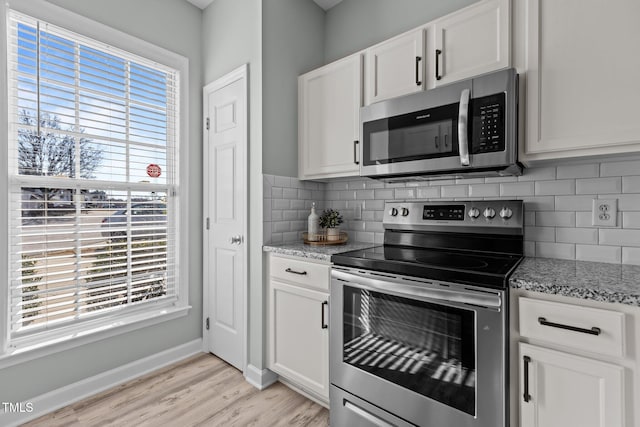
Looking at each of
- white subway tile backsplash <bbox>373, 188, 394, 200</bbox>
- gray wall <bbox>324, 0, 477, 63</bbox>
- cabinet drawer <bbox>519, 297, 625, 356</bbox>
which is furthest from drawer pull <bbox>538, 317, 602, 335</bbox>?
gray wall <bbox>324, 0, 477, 63</bbox>

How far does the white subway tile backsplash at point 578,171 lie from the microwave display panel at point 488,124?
44cm

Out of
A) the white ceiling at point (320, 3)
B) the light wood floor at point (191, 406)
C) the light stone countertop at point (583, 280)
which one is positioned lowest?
the light wood floor at point (191, 406)

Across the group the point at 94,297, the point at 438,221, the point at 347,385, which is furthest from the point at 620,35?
the point at 94,297

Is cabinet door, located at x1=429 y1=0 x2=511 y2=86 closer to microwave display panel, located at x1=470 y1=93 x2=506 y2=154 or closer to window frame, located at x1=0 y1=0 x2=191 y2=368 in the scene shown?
microwave display panel, located at x1=470 y1=93 x2=506 y2=154

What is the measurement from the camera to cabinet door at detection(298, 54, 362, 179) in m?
2.00

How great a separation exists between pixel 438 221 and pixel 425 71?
85cm

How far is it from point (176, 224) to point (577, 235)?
2616 millimetres

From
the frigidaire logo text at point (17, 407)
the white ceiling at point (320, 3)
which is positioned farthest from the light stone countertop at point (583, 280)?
the frigidaire logo text at point (17, 407)

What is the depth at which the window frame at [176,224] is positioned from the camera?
171cm

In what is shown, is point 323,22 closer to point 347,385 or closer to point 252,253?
point 252,253

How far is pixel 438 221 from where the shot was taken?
1867mm

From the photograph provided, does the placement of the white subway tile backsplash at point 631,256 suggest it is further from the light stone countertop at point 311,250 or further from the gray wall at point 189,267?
the gray wall at point 189,267

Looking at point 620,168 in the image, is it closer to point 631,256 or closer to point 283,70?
point 631,256

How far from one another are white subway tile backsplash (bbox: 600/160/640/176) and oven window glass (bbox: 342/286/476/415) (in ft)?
3.22
